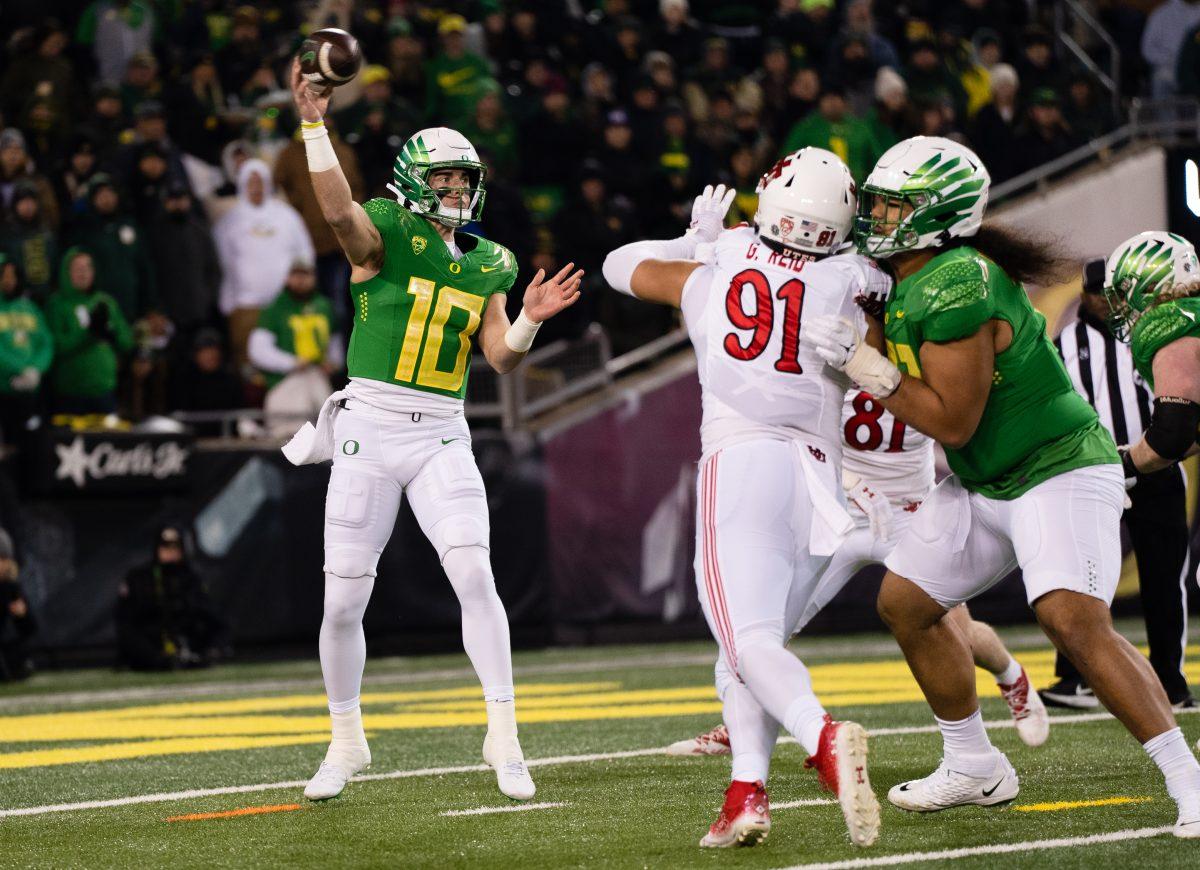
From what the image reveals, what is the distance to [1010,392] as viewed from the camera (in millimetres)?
5031

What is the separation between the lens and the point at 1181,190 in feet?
46.4

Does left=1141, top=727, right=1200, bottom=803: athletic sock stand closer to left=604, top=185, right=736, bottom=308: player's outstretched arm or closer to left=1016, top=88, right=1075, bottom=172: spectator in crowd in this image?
left=604, top=185, right=736, bottom=308: player's outstretched arm

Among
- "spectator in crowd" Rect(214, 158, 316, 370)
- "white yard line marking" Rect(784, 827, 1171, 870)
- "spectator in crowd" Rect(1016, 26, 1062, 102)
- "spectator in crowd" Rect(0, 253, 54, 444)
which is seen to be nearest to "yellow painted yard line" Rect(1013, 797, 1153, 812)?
"white yard line marking" Rect(784, 827, 1171, 870)

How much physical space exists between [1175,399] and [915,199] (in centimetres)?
149

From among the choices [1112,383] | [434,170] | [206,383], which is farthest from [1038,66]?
[434,170]

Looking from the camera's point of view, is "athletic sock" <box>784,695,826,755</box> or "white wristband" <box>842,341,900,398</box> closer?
"athletic sock" <box>784,695,826,755</box>

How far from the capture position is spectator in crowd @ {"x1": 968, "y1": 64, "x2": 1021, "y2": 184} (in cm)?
1426

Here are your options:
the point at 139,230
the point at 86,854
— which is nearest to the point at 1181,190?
the point at 139,230

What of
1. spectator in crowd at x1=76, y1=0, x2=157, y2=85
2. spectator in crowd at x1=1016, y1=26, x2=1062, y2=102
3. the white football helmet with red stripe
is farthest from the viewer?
spectator in crowd at x1=1016, y1=26, x2=1062, y2=102

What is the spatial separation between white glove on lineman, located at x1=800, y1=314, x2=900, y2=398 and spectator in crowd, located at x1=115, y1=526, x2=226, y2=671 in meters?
7.22

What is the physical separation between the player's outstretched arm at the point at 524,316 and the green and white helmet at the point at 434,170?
1.06 feet

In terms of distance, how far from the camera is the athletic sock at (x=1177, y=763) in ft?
15.8

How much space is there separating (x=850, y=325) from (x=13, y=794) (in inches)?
125

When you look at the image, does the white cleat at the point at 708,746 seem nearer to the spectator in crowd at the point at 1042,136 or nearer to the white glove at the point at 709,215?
→ the white glove at the point at 709,215
